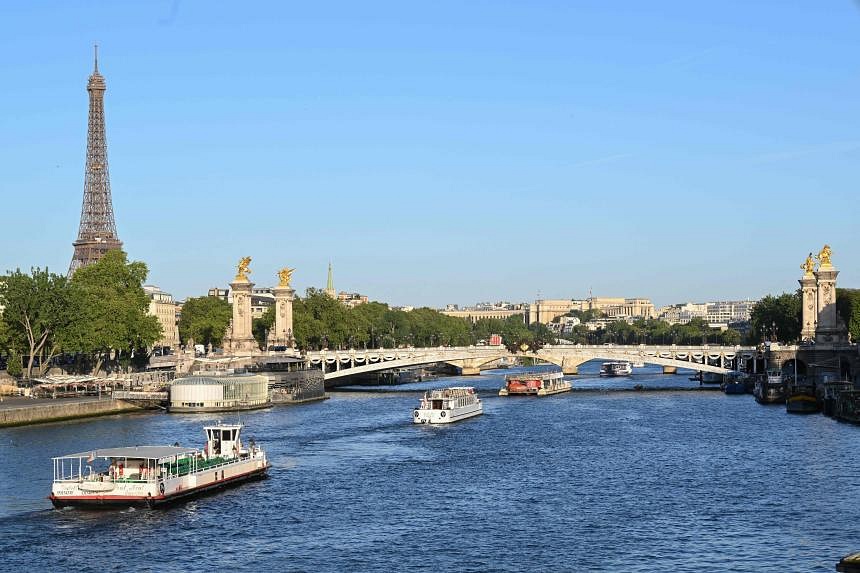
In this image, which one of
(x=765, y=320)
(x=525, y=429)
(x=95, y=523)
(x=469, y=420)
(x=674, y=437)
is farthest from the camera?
(x=765, y=320)

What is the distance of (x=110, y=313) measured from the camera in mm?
101500

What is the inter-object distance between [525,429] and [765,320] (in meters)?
74.8

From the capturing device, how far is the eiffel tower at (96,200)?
13762cm

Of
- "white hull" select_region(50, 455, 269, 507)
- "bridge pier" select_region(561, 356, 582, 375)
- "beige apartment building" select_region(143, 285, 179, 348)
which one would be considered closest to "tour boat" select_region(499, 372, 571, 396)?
"bridge pier" select_region(561, 356, 582, 375)

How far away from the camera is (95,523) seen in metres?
42.1

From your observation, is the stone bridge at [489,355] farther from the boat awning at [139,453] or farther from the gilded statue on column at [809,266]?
the boat awning at [139,453]

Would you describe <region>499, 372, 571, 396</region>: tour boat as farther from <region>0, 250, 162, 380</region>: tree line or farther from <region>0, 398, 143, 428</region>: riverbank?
<region>0, 398, 143, 428</region>: riverbank

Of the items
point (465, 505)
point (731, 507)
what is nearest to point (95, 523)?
point (465, 505)

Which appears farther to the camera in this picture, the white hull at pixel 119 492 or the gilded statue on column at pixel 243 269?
the gilded statue on column at pixel 243 269

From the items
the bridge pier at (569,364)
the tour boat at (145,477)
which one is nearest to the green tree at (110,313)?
the bridge pier at (569,364)

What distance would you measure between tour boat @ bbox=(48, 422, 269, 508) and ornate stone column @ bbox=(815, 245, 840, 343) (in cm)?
6873

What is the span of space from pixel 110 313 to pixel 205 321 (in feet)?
148

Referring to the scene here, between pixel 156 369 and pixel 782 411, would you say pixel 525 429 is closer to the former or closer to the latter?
pixel 782 411

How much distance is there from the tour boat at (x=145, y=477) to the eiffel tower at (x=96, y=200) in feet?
299
